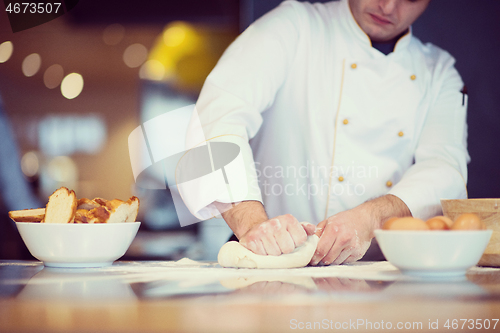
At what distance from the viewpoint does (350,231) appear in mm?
1000

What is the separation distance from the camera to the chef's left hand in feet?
3.15

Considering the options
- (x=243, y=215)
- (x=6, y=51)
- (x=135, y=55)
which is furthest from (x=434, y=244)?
(x=6, y=51)

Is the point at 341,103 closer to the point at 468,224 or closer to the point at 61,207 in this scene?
the point at 468,224

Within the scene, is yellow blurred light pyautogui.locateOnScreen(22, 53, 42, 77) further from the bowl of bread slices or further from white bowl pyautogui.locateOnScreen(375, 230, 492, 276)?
white bowl pyautogui.locateOnScreen(375, 230, 492, 276)

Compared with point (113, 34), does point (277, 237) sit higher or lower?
lower

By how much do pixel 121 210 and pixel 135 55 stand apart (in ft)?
7.02

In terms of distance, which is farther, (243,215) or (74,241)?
(243,215)

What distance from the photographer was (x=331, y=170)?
4.76 feet

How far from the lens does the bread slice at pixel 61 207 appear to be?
818mm

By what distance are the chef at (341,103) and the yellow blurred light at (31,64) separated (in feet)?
6.01

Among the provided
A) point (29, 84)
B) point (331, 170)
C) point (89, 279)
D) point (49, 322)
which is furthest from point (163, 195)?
point (49, 322)

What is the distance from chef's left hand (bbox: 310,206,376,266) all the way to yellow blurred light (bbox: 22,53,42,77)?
2404 millimetres

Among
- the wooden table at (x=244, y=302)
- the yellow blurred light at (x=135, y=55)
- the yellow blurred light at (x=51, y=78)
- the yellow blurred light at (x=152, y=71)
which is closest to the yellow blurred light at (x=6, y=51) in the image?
the yellow blurred light at (x=51, y=78)

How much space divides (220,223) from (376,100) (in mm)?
1473
